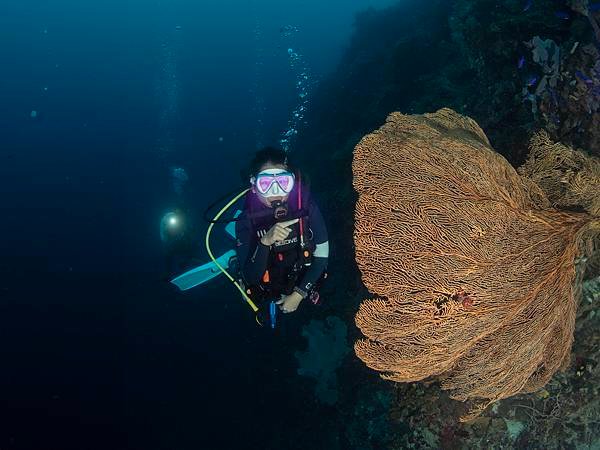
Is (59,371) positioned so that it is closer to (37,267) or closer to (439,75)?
(37,267)

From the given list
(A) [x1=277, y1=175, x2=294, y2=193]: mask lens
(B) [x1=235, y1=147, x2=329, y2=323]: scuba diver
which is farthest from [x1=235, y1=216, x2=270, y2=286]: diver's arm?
(A) [x1=277, y1=175, x2=294, y2=193]: mask lens

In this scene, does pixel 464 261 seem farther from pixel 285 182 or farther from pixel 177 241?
pixel 177 241

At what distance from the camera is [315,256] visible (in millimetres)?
4848

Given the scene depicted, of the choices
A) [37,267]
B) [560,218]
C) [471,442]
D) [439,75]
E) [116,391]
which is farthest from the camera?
[37,267]

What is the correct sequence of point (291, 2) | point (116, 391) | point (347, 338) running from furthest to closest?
point (291, 2), point (116, 391), point (347, 338)

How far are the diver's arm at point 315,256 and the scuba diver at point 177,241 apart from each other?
7.11 metres

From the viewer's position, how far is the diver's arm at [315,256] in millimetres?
4793

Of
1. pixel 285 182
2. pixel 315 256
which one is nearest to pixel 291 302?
pixel 315 256

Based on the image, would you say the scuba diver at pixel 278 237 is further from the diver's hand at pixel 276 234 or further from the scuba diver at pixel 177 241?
the scuba diver at pixel 177 241

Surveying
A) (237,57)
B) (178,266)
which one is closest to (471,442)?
(178,266)

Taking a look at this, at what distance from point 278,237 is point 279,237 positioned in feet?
0.04

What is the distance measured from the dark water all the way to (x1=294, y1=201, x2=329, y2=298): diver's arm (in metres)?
4.04

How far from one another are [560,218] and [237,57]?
185 ft

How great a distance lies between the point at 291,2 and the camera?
9425cm
